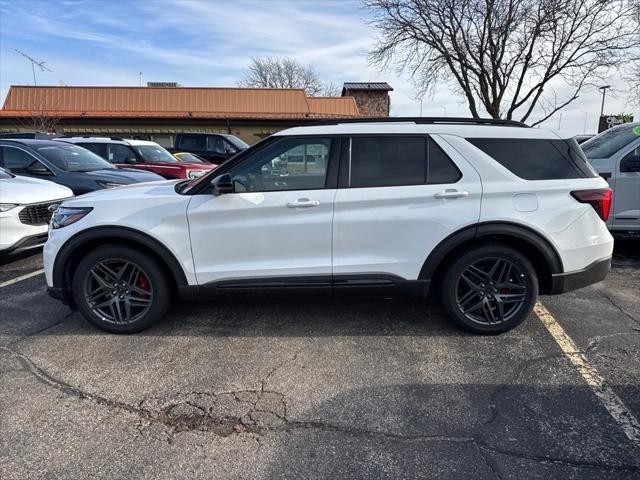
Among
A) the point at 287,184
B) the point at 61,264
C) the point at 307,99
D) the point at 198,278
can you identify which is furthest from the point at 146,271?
the point at 307,99

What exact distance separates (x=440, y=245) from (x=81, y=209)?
3020 mm

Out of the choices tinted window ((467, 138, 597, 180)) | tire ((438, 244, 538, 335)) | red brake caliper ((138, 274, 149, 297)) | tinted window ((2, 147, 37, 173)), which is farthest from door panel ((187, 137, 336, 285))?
tinted window ((2, 147, 37, 173))

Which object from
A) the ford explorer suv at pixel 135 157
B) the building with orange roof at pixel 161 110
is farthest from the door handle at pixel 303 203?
the building with orange roof at pixel 161 110

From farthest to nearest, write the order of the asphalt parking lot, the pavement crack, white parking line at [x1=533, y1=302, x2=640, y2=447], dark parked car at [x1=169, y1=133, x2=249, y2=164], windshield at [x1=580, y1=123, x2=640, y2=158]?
dark parked car at [x1=169, y1=133, x2=249, y2=164] < windshield at [x1=580, y1=123, x2=640, y2=158] < the pavement crack < white parking line at [x1=533, y1=302, x2=640, y2=447] < the asphalt parking lot

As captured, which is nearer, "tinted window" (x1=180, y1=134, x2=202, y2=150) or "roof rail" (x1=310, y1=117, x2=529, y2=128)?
"roof rail" (x1=310, y1=117, x2=529, y2=128)

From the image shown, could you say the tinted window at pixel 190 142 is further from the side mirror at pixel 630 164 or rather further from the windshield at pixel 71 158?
the side mirror at pixel 630 164

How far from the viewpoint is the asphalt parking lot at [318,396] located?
7.41 feet

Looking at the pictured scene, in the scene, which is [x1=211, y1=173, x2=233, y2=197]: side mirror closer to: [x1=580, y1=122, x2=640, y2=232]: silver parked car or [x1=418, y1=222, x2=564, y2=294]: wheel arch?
[x1=418, y1=222, x2=564, y2=294]: wheel arch

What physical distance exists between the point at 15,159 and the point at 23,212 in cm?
261

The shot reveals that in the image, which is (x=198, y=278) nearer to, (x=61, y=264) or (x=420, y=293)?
(x=61, y=264)

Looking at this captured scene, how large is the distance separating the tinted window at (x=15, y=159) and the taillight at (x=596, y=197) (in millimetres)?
8069

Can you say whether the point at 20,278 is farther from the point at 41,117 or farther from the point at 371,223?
the point at 41,117

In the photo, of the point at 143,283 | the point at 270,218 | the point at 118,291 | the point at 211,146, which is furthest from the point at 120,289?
the point at 211,146

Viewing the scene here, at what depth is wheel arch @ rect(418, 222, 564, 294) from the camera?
348 cm
